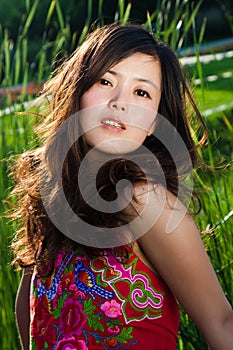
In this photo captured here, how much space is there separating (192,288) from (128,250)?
6.1 inches

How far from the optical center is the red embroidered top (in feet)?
5.69

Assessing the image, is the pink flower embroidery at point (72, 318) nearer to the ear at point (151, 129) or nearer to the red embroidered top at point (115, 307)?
the red embroidered top at point (115, 307)

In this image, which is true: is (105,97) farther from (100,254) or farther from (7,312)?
(7,312)

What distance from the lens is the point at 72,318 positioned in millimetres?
1759

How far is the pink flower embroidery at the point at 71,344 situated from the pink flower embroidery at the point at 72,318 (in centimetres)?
1

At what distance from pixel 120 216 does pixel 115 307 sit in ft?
0.62

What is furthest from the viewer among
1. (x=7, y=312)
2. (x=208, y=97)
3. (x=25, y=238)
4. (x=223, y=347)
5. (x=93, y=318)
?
(x=208, y=97)

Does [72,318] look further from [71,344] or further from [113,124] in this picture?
[113,124]

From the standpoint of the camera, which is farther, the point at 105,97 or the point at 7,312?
the point at 7,312

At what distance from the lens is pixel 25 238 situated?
2.00 meters

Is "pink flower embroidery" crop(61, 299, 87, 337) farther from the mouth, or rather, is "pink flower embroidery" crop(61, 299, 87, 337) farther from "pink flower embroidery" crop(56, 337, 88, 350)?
the mouth

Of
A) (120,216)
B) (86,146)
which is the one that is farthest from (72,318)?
(86,146)

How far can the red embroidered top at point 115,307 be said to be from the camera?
5.69 feet

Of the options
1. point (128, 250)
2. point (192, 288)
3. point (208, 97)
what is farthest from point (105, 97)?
point (208, 97)
